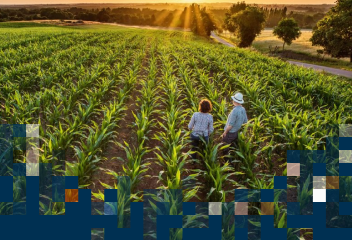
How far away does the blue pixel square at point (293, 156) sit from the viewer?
5.72m

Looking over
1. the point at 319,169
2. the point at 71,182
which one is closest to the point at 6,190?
the point at 71,182

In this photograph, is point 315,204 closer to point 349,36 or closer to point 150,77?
point 150,77

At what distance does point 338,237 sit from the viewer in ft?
12.2

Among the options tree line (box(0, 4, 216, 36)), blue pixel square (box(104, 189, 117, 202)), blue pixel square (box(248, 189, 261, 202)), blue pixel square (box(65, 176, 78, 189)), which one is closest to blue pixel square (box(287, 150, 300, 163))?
blue pixel square (box(248, 189, 261, 202))

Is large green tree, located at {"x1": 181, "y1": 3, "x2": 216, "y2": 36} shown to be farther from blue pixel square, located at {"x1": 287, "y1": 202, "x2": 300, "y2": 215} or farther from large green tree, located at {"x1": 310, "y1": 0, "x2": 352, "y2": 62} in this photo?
blue pixel square, located at {"x1": 287, "y1": 202, "x2": 300, "y2": 215}

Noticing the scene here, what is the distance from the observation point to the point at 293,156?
5773mm

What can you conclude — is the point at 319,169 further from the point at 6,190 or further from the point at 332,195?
the point at 6,190

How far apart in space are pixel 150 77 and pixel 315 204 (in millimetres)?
8590

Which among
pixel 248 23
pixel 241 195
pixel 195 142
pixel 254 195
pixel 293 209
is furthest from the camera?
pixel 248 23

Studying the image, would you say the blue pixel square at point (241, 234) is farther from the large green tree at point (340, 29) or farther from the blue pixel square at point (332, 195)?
the large green tree at point (340, 29)

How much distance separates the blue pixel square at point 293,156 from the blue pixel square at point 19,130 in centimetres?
551

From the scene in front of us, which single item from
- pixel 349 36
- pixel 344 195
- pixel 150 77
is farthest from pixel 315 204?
pixel 349 36
